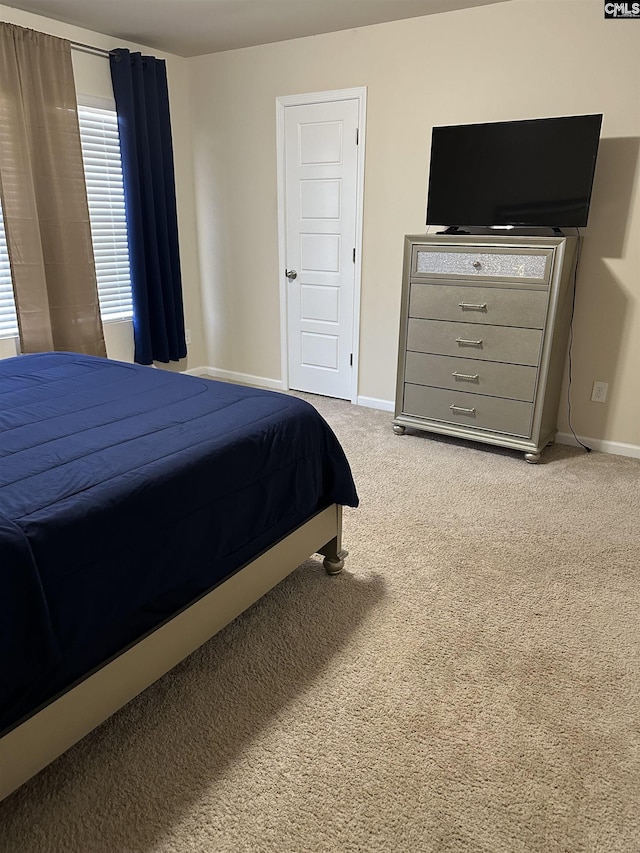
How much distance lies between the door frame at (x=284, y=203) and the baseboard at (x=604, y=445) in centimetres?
151

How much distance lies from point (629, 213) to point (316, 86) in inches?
87.2

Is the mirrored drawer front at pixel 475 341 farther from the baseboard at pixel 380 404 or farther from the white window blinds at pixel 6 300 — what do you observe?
the white window blinds at pixel 6 300

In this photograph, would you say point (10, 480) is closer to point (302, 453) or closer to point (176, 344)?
point (302, 453)

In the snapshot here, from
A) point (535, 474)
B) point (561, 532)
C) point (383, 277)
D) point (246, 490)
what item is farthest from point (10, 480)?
point (383, 277)

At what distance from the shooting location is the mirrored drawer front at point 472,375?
3395 millimetres

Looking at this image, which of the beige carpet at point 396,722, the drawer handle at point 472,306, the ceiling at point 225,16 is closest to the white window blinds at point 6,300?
the ceiling at point 225,16

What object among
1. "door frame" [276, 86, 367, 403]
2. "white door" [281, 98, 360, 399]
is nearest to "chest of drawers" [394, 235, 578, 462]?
"door frame" [276, 86, 367, 403]

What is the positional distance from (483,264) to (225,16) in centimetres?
216

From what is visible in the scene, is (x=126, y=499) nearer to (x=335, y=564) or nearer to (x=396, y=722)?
(x=396, y=722)

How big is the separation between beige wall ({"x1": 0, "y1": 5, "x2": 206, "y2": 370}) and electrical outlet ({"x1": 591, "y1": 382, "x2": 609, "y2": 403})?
10.4 feet

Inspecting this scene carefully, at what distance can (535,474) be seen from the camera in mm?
3354

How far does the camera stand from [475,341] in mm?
3479

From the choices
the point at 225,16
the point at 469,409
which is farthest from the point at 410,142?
the point at 469,409

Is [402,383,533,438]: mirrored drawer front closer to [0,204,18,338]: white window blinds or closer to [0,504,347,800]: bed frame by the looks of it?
[0,504,347,800]: bed frame
